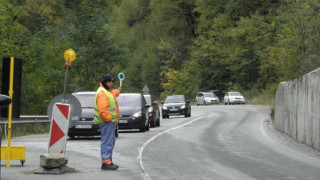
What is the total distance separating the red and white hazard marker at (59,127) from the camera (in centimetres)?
1362

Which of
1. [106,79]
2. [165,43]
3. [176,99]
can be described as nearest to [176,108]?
[176,99]

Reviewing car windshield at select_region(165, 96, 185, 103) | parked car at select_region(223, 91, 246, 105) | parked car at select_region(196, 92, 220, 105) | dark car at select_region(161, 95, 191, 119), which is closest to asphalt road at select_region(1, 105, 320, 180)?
dark car at select_region(161, 95, 191, 119)

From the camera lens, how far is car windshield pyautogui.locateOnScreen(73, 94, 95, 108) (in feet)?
84.5

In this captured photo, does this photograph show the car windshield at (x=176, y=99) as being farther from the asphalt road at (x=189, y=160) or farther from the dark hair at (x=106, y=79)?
the dark hair at (x=106, y=79)

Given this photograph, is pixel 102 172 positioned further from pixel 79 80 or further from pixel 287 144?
pixel 79 80

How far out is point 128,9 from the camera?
10444cm

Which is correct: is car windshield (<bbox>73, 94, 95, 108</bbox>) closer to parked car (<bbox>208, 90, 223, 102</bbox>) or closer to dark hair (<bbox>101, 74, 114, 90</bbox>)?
dark hair (<bbox>101, 74, 114, 90</bbox>)

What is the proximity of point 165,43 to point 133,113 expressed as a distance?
67.5 meters

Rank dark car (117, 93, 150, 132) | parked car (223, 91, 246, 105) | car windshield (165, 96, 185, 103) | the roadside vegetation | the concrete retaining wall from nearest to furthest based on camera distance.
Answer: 1. the concrete retaining wall
2. dark car (117, 93, 150, 132)
3. the roadside vegetation
4. car windshield (165, 96, 185, 103)
5. parked car (223, 91, 246, 105)

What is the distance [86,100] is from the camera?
26.1 metres

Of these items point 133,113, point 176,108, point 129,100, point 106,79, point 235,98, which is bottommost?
point 133,113

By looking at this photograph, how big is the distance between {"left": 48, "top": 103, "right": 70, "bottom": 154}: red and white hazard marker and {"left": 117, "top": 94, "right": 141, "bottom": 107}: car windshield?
16.5 metres

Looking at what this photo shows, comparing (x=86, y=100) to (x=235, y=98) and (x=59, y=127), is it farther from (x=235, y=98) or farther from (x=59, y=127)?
(x=235, y=98)

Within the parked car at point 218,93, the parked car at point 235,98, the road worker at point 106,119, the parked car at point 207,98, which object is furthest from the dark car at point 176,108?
the parked car at point 218,93
